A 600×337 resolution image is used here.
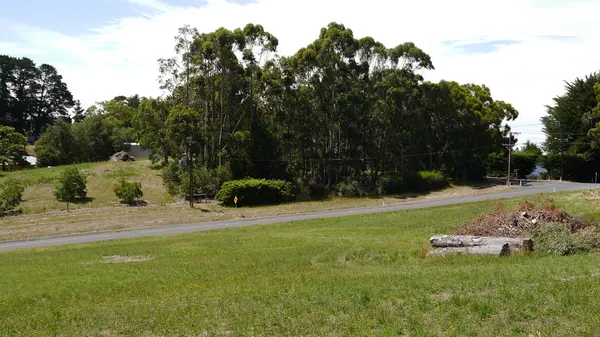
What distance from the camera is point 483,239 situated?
18703 millimetres

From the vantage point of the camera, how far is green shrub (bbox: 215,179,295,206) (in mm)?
57594

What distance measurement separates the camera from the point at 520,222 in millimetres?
20844

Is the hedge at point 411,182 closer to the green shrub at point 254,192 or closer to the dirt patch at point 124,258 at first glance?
the green shrub at point 254,192

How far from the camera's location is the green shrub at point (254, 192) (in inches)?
2267

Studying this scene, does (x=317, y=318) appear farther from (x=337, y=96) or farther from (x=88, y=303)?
(x=337, y=96)

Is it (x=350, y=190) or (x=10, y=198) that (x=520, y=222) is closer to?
(x=350, y=190)

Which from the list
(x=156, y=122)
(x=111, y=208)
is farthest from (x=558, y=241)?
(x=156, y=122)

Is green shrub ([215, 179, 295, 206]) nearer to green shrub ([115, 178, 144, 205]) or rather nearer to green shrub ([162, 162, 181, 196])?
green shrub ([162, 162, 181, 196])

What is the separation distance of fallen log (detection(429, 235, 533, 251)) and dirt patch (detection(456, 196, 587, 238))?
1863 millimetres

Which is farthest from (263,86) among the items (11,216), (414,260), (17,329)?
(17,329)

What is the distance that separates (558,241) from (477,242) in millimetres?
2752

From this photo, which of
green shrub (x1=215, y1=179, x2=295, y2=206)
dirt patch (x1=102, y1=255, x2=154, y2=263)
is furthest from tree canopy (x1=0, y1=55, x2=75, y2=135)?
dirt patch (x1=102, y1=255, x2=154, y2=263)

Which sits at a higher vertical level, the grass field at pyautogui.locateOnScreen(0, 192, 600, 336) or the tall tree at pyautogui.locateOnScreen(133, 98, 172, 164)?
the tall tree at pyautogui.locateOnScreen(133, 98, 172, 164)

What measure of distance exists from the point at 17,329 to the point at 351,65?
2312 inches
